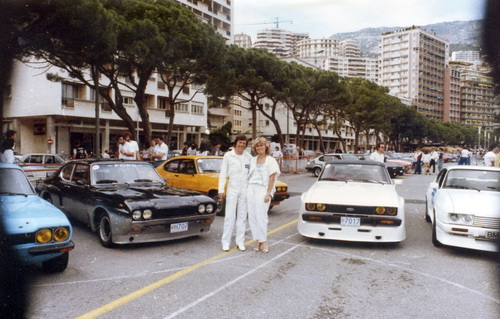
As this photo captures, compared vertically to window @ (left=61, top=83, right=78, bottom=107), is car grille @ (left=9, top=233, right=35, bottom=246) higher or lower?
lower

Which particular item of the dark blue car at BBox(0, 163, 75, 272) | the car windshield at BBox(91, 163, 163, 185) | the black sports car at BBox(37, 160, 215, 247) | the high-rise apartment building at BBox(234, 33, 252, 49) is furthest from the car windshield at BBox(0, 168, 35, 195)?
the high-rise apartment building at BBox(234, 33, 252, 49)

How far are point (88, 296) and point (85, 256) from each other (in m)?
1.72

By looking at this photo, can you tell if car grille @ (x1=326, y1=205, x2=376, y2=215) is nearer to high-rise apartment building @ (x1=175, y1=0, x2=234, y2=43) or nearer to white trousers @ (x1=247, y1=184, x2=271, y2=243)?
white trousers @ (x1=247, y1=184, x2=271, y2=243)

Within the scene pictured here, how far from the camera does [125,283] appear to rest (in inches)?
179

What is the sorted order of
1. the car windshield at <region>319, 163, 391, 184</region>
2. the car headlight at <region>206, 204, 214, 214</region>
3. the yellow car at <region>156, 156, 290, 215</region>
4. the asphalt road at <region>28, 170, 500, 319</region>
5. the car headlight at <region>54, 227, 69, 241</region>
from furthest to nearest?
1. the yellow car at <region>156, 156, 290, 215</region>
2. the car windshield at <region>319, 163, 391, 184</region>
3. the car headlight at <region>206, 204, 214, 214</region>
4. the car headlight at <region>54, 227, 69, 241</region>
5. the asphalt road at <region>28, 170, 500, 319</region>

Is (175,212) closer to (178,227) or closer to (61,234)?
(178,227)

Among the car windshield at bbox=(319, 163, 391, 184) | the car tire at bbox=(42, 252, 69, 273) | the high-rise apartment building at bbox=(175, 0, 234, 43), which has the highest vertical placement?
the high-rise apartment building at bbox=(175, 0, 234, 43)

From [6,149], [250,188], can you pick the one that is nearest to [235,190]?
[250,188]

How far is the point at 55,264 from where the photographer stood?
482cm

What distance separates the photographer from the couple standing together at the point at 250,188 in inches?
237

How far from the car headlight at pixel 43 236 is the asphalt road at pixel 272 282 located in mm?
528

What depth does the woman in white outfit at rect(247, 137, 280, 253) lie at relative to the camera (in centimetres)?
599

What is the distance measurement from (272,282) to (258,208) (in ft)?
5.00

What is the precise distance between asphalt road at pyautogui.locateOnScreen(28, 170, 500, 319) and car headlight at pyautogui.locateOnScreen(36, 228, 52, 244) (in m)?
0.53
